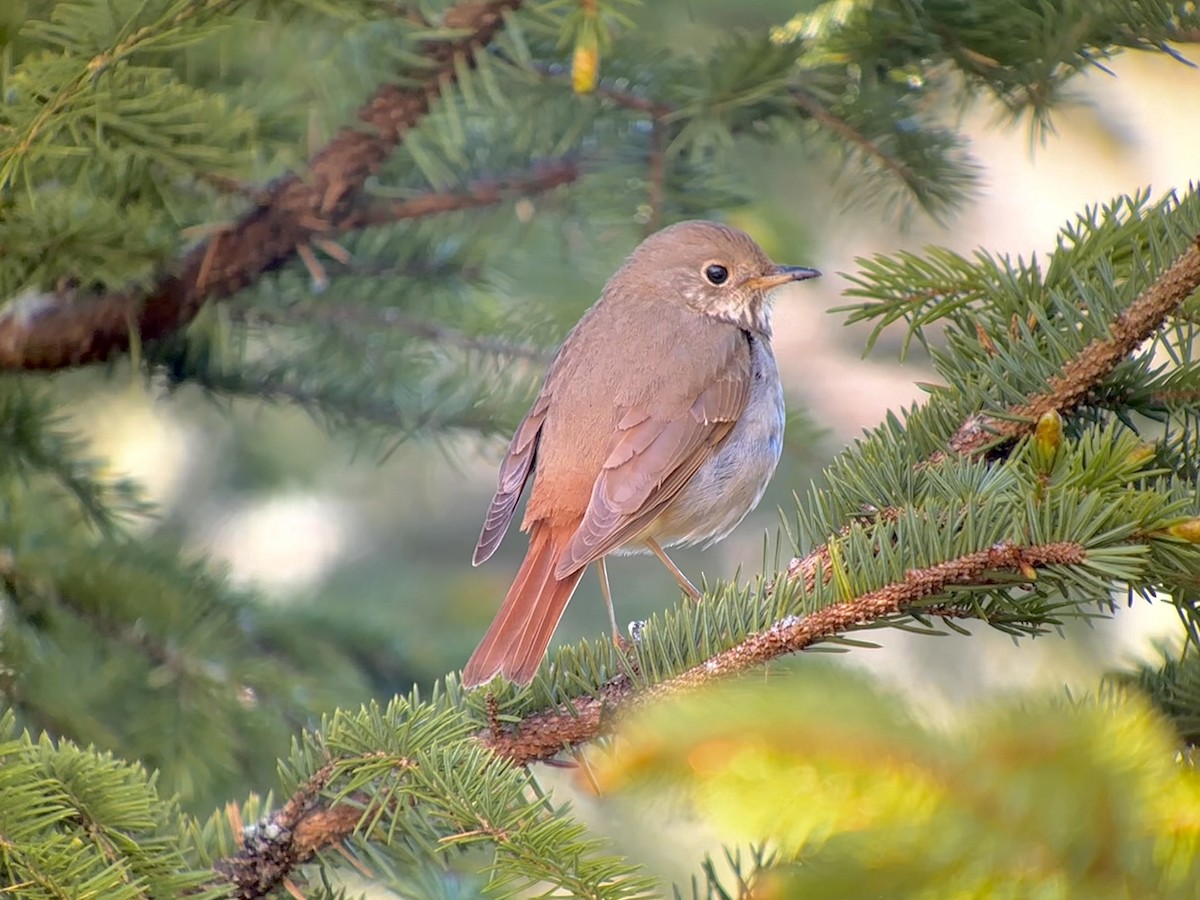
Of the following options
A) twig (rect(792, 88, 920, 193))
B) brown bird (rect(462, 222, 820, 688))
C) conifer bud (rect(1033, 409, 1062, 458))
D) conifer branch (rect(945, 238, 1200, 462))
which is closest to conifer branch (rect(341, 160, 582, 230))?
brown bird (rect(462, 222, 820, 688))

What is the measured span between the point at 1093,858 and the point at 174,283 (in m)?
2.78

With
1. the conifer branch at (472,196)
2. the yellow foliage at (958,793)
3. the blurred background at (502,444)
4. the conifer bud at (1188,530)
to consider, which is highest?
the yellow foliage at (958,793)

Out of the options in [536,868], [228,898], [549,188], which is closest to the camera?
[536,868]

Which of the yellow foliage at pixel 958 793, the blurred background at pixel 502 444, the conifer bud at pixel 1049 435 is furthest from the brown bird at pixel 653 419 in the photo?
the yellow foliage at pixel 958 793

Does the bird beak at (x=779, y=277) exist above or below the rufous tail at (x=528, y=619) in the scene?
above

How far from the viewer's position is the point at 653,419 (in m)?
3.31

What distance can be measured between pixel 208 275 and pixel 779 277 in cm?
→ 179

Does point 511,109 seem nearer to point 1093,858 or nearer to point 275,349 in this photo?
point 275,349

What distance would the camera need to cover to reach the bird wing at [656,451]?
2.98 meters

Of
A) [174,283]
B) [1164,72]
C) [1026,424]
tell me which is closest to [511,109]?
[174,283]

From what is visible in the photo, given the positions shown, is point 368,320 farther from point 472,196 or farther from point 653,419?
point 653,419

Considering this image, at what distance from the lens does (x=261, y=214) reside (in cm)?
301

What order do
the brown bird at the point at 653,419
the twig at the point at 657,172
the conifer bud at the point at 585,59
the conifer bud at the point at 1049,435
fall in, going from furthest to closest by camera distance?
the twig at the point at 657,172 < the brown bird at the point at 653,419 < the conifer bud at the point at 585,59 < the conifer bud at the point at 1049,435

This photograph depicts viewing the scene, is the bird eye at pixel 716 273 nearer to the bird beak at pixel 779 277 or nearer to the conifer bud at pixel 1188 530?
the bird beak at pixel 779 277
